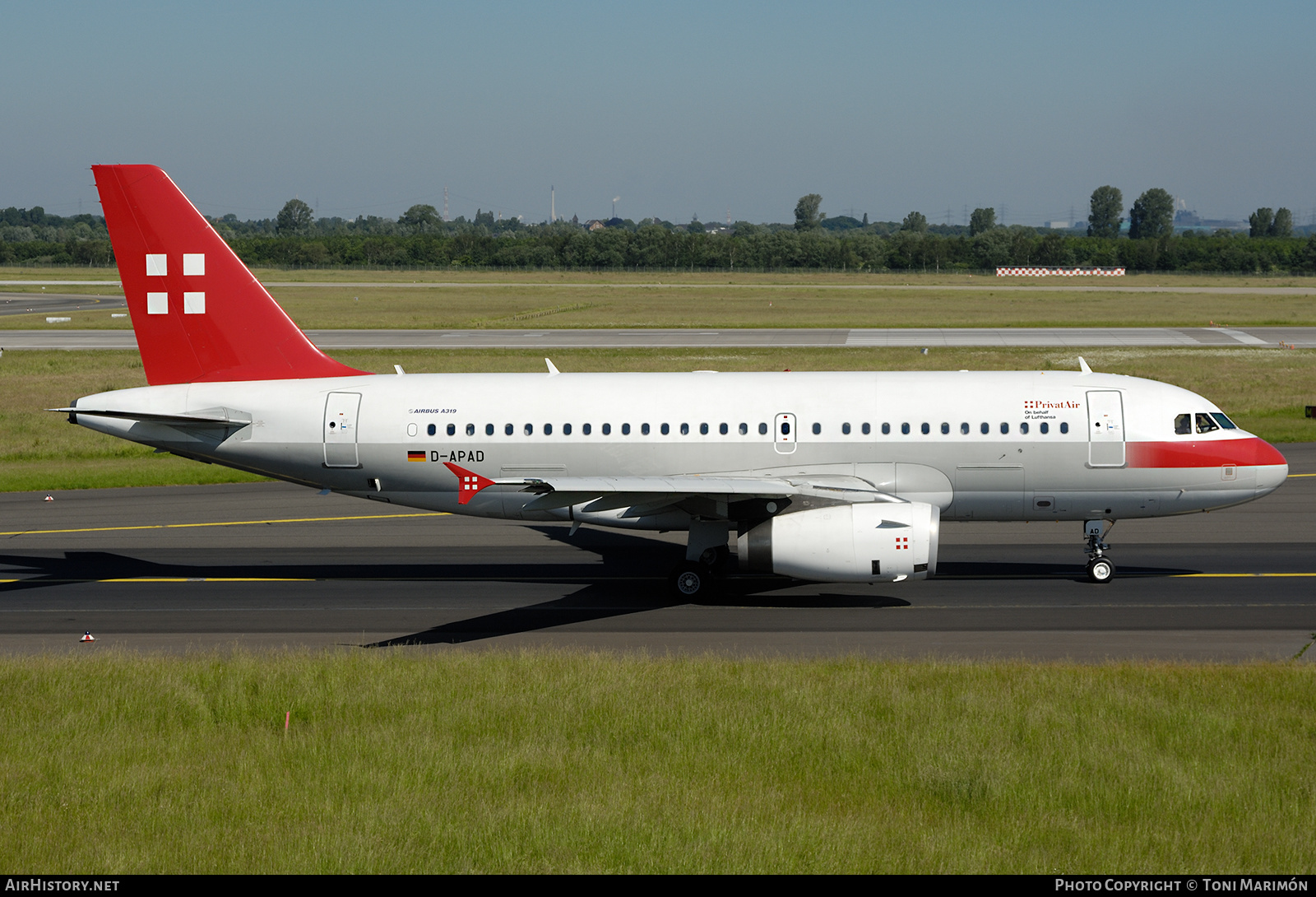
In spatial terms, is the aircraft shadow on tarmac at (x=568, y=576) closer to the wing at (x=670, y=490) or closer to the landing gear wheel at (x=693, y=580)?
the landing gear wheel at (x=693, y=580)

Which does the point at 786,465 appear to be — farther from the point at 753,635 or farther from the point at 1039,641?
the point at 1039,641

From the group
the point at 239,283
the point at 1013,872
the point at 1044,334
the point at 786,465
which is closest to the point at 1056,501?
the point at 786,465

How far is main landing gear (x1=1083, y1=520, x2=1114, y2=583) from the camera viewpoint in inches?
979

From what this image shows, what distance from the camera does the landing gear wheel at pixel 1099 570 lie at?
24.8 metres

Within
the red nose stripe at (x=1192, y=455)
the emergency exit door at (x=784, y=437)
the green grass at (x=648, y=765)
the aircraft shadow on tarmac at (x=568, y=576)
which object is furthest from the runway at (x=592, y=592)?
the emergency exit door at (x=784, y=437)

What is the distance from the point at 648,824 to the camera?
12117 millimetres

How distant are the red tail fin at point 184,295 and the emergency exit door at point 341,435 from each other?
1412 mm

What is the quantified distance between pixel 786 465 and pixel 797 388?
5.74 feet

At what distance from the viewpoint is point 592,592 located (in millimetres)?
25234

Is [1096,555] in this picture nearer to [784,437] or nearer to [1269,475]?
[1269,475]

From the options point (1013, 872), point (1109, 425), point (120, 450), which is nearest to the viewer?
point (1013, 872)

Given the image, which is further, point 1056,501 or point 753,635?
point 1056,501

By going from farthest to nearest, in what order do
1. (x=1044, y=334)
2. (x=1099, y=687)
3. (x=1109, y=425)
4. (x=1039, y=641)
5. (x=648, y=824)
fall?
(x=1044, y=334), (x=1109, y=425), (x=1039, y=641), (x=1099, y=687), (x=648, y=824)

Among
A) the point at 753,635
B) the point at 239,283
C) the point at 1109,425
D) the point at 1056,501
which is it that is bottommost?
the point at 753,635
